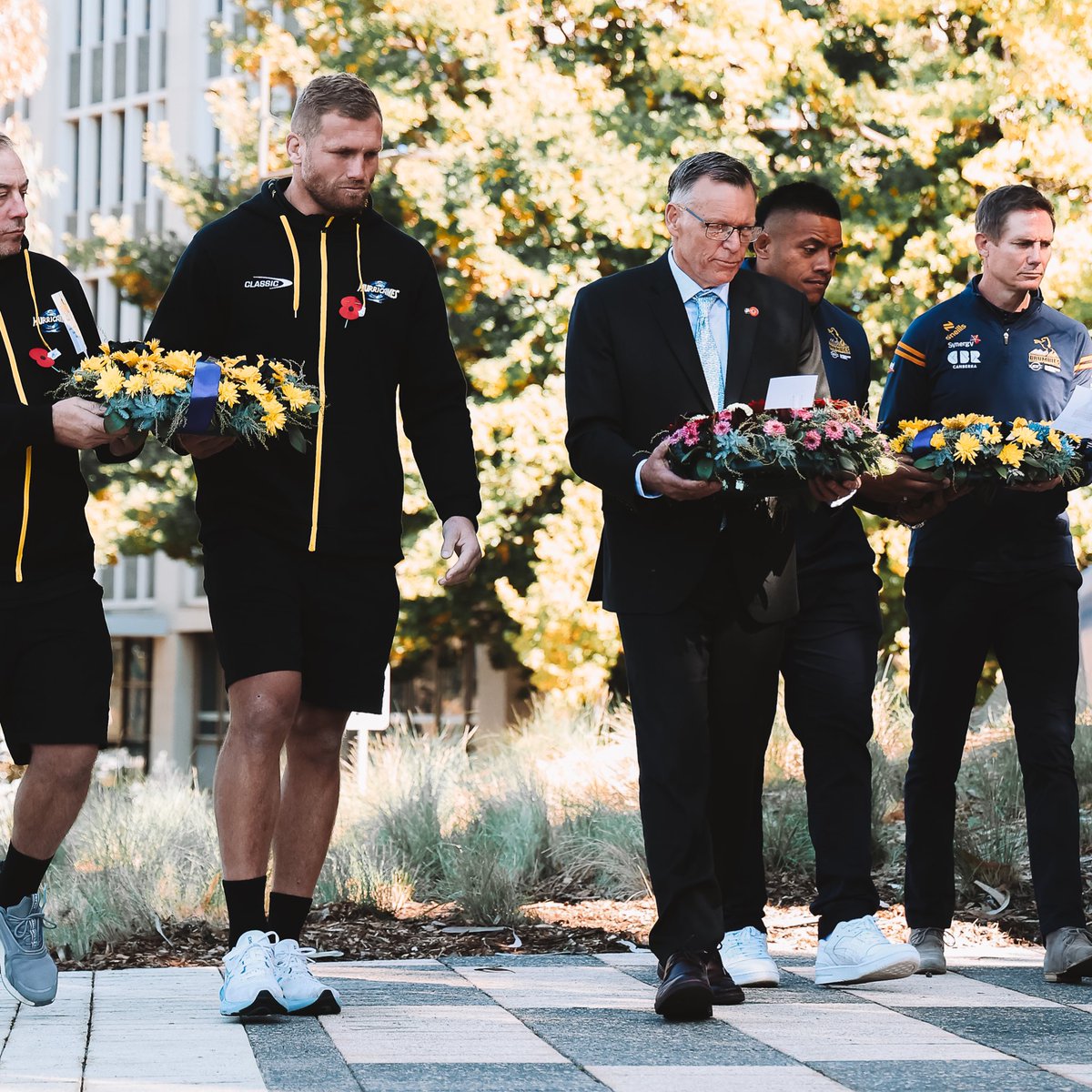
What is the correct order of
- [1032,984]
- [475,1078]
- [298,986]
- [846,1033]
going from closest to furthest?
[475,1078], [846,1033], [298,986], [1032,984]

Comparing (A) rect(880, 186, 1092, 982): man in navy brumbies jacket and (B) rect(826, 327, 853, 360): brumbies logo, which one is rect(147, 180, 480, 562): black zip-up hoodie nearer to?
(B) rect(826, 327, 853, 360): brumbies logo

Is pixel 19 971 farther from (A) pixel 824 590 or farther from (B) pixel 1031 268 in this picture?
(B) pixel 1031 268

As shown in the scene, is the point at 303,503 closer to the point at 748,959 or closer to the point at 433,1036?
the point at 433,1036

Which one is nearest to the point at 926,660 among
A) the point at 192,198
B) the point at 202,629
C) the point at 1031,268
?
the point at 1031,268

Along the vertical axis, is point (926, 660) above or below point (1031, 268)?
below

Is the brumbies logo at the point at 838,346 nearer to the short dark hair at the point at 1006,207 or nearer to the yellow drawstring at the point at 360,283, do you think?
the short dark hair at the point at 1006,207

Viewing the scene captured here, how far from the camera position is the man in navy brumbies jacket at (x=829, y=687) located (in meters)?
5.32

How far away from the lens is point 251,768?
4.58 meters

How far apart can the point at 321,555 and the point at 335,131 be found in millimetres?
1094

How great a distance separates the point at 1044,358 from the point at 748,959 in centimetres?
211

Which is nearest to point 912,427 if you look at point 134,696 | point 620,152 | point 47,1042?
point 47,1042

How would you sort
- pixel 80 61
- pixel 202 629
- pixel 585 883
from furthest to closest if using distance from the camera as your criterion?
1. pixel 80 61
2. pixel 202 629
3. pixel 585 883

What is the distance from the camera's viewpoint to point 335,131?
4754 mm

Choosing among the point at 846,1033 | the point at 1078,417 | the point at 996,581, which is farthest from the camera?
the point at 996,581
